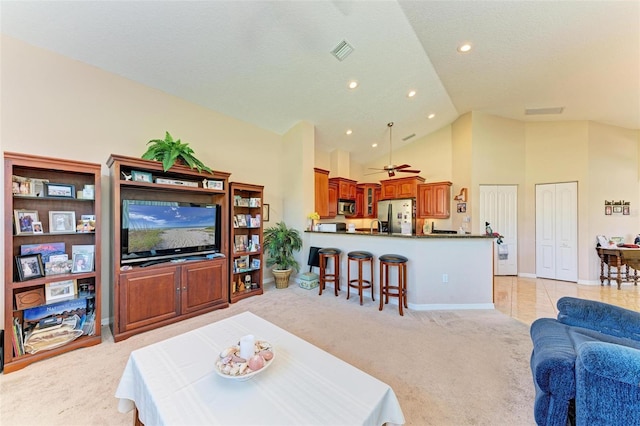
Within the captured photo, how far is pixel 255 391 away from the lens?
1178mm

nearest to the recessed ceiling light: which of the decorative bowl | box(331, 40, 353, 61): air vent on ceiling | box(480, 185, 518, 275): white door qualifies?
box(331, 40, 353, 61): air vent on ceiling

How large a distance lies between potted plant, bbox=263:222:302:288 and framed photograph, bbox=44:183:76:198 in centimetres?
280

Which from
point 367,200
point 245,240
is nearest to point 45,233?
point 245,240

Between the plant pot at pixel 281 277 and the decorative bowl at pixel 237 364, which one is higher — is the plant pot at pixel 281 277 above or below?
below

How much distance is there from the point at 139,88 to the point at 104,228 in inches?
76.6

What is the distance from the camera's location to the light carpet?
65.2 inches

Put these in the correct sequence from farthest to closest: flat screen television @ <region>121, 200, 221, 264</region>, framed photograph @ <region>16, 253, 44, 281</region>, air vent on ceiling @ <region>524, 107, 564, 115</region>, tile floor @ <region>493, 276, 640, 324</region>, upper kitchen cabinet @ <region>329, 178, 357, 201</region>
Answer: upper kitchen cabinet @ <region>329, 178, 357, 201</region>, air vent on ceiling @ <region>524, 107, 564, 115</region>, tile floor @ <region>493, 276, 640, 324</region>, flat screen television @ <region>121, 200, 221, 264</region>, framed photograph @ <region>16, 253, 44, 281</region>

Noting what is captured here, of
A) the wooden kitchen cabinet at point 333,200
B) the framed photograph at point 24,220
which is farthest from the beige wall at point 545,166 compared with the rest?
the framed photograph at point 24,220

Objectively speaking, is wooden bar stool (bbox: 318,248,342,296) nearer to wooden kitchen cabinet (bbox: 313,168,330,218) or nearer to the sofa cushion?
wooden kitchen cabinet (bbox: 313,168,330,218)

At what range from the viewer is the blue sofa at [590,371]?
1.12m

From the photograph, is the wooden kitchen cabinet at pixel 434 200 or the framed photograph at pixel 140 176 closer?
the framed photograph at pixel 140 176

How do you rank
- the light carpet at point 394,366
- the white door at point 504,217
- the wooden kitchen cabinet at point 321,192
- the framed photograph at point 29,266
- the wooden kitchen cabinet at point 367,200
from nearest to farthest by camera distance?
the light carpet at point 394,366 < the framed photograph at point 29,266 < the wooden kitchen cabinet at point 321,192 < the white door at point 504,217 < the wooden kitchen cabinet at point 367,200

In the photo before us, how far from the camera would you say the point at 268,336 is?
5.61ft

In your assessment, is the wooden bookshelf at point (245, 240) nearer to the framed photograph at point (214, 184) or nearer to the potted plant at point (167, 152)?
the framed photograph at point (214, 184)
